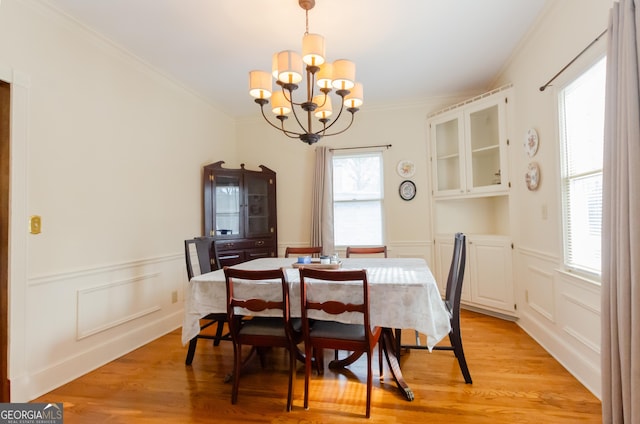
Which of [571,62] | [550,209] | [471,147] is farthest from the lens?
[471,147]

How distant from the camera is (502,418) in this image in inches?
69.6

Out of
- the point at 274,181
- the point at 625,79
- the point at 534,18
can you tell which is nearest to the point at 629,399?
the point at 625,79

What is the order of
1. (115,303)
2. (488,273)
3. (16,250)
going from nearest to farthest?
(16,250) → (115,303) → (488,273)

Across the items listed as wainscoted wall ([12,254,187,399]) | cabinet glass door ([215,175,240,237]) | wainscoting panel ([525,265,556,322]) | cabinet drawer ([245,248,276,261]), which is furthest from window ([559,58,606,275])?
wainscoted wall ([12,254,187,399])

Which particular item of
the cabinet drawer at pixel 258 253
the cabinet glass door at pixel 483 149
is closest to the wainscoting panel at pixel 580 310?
the cabinet glass door at pixel 483 149

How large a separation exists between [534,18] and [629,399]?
2688 millimetres

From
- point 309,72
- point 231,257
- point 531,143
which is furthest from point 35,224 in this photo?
point 531,143

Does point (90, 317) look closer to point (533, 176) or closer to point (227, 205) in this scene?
point (227, 205)

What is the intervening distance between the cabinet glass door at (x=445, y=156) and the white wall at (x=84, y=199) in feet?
10.4

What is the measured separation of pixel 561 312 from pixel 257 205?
3.48 meters

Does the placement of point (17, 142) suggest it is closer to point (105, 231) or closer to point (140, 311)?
point (105, 231)

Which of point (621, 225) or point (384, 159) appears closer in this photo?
point (621, 225)

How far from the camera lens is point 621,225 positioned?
4.63ft

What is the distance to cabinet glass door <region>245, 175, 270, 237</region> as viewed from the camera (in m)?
4.25
